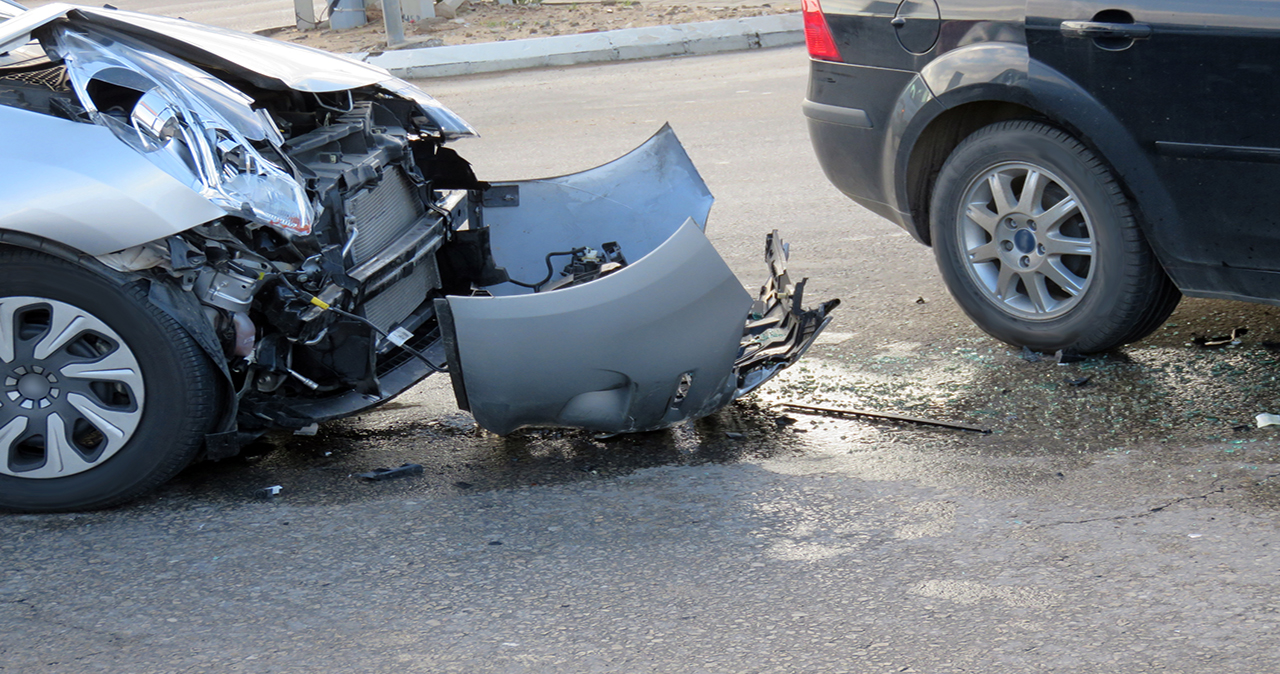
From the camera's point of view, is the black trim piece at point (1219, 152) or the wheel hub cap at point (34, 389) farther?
the black trim piece at point (1219, 152)

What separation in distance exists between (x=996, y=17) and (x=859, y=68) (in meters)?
0.67

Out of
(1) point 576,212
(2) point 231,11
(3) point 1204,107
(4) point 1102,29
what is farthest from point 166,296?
(2) point 231,11

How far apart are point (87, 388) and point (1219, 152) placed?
3.59 metres

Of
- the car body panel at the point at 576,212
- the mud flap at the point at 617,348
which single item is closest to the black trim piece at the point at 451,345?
the mud flap at the point at 617,348

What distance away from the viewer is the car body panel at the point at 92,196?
345 cm

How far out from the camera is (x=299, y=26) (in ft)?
58.9

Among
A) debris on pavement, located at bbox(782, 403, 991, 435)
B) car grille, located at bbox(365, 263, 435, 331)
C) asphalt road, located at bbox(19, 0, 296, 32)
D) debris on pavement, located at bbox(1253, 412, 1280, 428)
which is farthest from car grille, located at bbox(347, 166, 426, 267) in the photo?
asphalt road, located at bbox(19, 0, 296, 32)

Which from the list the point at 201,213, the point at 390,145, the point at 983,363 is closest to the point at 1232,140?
the point at 983,363

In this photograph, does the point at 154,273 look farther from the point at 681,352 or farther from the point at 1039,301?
the point at 1039,301

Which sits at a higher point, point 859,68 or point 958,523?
point 859,68

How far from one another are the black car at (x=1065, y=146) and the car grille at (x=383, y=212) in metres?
1.83

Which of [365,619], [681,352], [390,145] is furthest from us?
[390,145]

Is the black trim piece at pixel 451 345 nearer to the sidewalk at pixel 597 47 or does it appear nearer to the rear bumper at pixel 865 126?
the rear bumper at pixel 865 126

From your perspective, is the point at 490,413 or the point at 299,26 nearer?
the point at 490,413
